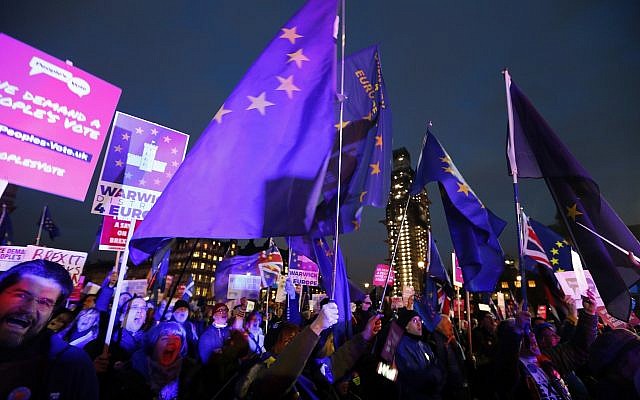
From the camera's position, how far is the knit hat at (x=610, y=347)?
376 cm

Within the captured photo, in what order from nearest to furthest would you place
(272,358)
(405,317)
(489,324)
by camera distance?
1. (272,358)
2. (405,317)
3. (489,324)

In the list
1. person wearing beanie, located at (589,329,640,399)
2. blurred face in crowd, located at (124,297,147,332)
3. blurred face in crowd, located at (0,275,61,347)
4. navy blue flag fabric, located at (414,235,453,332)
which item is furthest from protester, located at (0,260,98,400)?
navy blue flag fabric, located at (414,235,453,332)

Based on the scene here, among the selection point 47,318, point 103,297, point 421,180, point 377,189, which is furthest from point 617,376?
point 103,297

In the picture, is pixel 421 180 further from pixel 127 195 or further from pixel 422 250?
pixel 422 250

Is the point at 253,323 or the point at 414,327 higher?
the point at 414,327

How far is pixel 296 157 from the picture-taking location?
12.4 ft

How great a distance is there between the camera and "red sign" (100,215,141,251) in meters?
7.10

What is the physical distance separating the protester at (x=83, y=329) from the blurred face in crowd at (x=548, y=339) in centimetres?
714

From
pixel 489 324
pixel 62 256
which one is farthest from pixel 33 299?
pixel 489 324

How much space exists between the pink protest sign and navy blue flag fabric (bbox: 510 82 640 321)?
20.4ft

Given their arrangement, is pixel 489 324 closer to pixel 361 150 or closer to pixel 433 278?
pixel 433 278

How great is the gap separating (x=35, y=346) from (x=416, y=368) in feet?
13.5

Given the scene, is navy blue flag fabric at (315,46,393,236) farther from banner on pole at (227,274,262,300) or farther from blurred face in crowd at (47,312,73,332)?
banner on pole at (227,274,262,300)

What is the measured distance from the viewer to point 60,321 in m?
5.17
